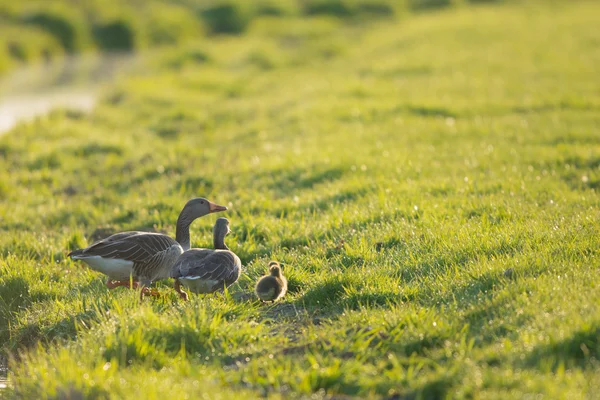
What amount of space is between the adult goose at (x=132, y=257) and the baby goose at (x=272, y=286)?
1344mm

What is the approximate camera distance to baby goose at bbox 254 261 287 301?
6859 mm

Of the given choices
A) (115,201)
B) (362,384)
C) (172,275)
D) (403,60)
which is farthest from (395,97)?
(362,384)

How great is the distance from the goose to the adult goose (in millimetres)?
345

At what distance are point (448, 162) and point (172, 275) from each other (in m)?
6.47

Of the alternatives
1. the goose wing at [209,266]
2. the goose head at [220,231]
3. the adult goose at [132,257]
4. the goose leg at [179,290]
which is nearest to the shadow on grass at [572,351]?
the goose wing at [209,266]

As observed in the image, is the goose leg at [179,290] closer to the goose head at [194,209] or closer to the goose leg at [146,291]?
the goose leg at [146,291]

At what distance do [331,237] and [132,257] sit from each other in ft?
8.18

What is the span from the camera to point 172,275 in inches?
291

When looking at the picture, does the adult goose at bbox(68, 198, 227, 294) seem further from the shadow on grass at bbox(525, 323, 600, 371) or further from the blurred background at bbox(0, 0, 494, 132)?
the blurred background at bbox(0, 0, 494, 132)

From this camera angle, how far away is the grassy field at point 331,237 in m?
5.47

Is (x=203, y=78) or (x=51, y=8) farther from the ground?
(x=51, y=8)

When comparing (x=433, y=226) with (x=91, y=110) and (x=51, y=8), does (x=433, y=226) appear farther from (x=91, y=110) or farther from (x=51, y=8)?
(x=51, y=8)

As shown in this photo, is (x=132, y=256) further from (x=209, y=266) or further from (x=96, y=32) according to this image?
(x=96, y=32)

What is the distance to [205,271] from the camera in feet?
23.7
